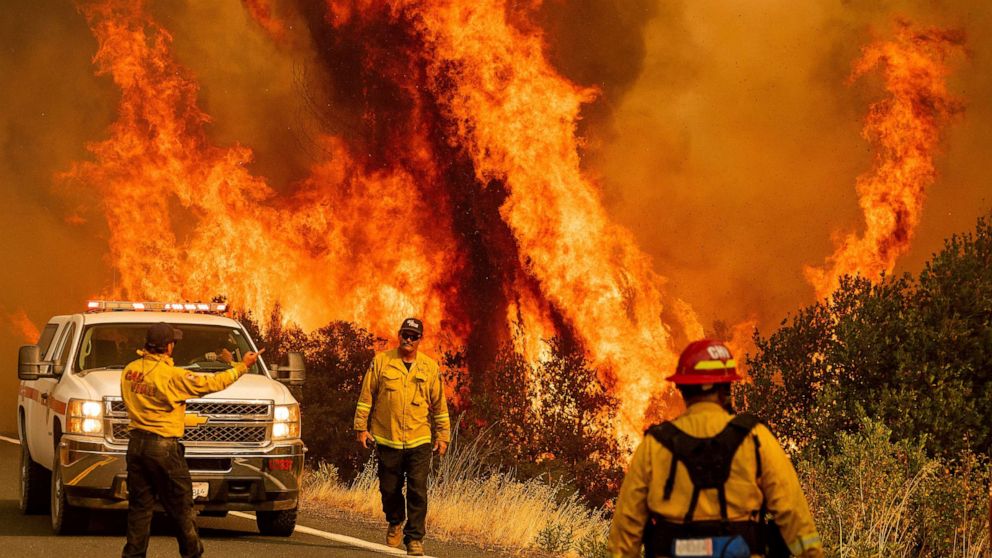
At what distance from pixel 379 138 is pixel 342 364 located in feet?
67.5

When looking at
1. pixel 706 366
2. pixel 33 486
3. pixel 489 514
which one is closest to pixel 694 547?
pixel 706 366

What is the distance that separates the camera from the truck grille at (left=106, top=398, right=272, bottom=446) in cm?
1234

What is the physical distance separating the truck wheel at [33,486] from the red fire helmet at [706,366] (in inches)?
387

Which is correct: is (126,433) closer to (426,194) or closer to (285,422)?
(285,422)

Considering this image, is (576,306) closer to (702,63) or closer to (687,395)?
(702,63)

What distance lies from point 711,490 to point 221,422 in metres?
7.57

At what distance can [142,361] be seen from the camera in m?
9.88

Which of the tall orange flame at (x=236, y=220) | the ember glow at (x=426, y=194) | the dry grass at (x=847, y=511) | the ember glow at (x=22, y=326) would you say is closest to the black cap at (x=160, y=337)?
the dry grass at (x=847, y=511)

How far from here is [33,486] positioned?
1412 cm

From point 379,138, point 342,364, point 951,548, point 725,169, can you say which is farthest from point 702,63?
point 951,548

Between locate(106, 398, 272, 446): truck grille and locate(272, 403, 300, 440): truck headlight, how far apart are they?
0.07 metres

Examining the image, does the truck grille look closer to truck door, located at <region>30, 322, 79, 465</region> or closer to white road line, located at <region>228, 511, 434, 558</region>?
truck door, located at <region>30, 322, 79, 465</region>

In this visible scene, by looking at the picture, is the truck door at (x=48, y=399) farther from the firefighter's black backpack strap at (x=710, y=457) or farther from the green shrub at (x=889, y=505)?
the firefighter's black backpack strap at (x=710, y=457)

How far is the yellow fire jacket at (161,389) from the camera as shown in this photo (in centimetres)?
973
